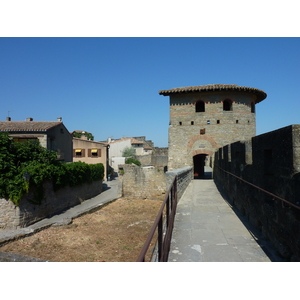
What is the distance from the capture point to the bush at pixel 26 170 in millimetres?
12117

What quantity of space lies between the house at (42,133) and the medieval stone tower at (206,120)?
11.1 m

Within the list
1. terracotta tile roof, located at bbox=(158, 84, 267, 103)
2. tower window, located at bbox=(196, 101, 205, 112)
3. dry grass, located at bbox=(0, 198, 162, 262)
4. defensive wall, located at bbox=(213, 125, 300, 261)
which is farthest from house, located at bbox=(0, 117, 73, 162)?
defensive wall, located at bbox=(213, 125, 300, 261)

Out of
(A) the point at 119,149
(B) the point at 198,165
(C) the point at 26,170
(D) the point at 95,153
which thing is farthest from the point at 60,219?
(A) the point at 119,149

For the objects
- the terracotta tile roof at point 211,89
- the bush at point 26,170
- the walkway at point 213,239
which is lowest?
the walkway at point 213,239

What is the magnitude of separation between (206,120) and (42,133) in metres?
14.6

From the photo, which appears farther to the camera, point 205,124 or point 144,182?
point 205,124

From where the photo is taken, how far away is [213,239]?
177 inches

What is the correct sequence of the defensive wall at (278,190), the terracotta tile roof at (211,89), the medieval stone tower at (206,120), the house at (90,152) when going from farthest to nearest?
the house at (90,152) → the medieval stone tower at (206,120) → the terracotta tile roof at (211,89) → the defensive wall at (278,190)

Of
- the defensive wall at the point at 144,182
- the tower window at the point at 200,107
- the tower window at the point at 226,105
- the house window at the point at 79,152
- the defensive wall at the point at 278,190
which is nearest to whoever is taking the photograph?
the defensive wall at the point at 278,190

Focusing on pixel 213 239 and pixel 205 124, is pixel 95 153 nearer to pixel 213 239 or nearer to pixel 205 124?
pixel 205 124

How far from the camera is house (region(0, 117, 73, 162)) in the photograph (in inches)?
856

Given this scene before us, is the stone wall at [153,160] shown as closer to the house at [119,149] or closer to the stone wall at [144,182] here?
the house at [119,149]

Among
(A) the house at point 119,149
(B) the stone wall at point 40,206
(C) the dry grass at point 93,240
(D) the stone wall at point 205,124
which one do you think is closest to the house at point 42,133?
(B) the stone wall at point 40,206

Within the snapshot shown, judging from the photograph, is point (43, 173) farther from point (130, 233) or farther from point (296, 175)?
point (296, 175)
